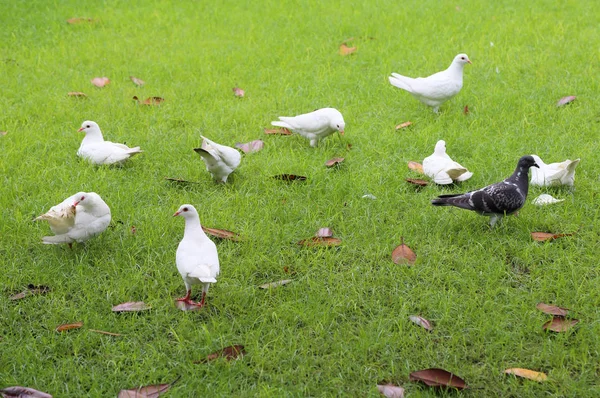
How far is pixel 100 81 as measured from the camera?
22.9 feet

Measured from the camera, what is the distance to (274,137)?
5.80m

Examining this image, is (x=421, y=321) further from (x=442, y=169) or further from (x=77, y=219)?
(x=77, y=219)

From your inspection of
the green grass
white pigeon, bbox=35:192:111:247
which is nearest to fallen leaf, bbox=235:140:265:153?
the green grass

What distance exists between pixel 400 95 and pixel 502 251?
9.57 ft

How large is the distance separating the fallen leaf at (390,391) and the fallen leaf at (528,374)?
1.65 ft

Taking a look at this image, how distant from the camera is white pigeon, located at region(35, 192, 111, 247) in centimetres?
389

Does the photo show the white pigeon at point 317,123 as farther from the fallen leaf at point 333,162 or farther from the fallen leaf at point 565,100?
the fallen leaf at point 565,100

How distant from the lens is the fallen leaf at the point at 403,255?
13.0 feet

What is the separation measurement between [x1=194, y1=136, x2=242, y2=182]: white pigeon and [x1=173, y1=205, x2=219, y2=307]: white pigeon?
915 millimetres

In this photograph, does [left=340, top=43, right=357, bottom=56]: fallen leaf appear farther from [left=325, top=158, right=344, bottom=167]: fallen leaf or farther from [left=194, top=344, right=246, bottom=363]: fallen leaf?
[left=194, top=344, right=246, bottom=363]: fallen leaf

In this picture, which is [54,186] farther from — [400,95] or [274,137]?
[400,95]

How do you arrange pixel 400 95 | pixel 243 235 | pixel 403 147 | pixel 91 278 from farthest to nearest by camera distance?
pixel 400 95, pixel 403 147, pixel 243 235, pixel 91 278

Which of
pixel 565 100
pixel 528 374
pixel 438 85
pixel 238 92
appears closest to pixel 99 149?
pixel 238 92

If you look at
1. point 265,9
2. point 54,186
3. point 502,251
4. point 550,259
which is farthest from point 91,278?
point 265,9
